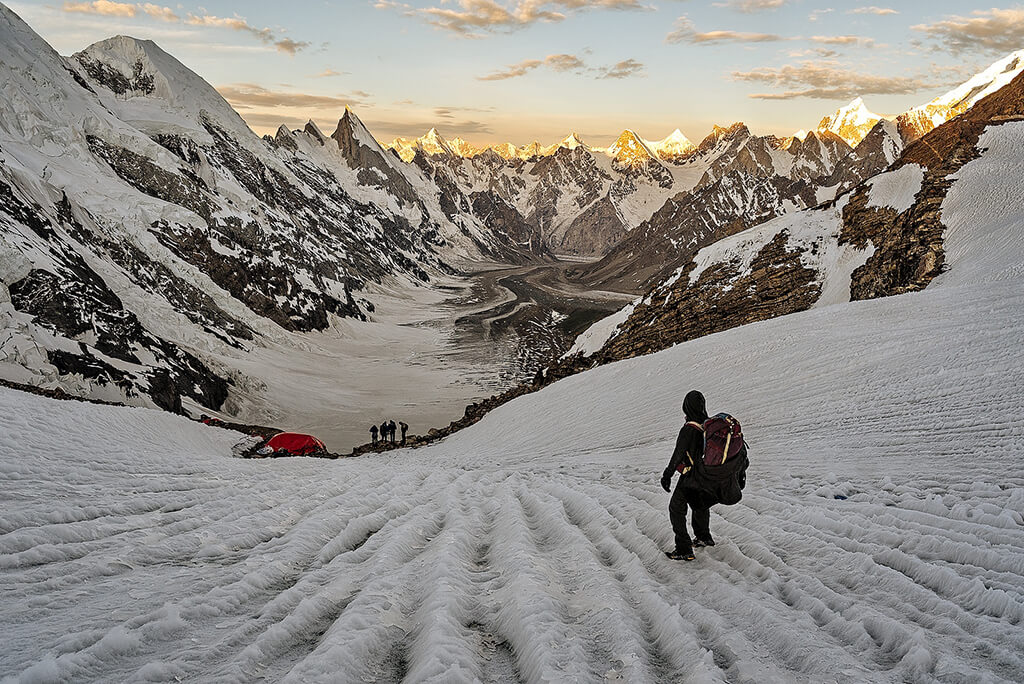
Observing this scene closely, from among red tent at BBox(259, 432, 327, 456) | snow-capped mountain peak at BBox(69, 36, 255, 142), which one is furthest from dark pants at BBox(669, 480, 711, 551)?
snow-capped mountain peak at BBox(69, 36, 255, 142)

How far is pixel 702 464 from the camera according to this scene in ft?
19.7

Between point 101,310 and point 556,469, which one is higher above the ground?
point 101,310

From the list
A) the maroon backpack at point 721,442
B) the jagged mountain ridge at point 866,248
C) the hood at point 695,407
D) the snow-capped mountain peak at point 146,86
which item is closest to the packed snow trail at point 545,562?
the maroon backpack at point 721,442

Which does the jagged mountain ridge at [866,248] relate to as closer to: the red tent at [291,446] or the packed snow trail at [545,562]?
the red tent at [291,446]

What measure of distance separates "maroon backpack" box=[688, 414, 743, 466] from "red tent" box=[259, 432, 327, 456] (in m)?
20.2

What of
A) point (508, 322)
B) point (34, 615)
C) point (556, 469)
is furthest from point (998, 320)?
point (508, 322)

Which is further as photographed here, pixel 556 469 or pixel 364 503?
pixel 556 469

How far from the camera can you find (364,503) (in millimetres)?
8906

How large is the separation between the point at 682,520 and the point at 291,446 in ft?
67.4

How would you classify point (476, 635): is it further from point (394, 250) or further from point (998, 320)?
point (394, 250)

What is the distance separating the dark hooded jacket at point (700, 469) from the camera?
5984 millimetres

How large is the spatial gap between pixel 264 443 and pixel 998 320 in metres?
24.0

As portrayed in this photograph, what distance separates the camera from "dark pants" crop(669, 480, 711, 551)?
20.2 ft

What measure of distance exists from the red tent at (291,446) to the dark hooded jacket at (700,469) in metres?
19.9
